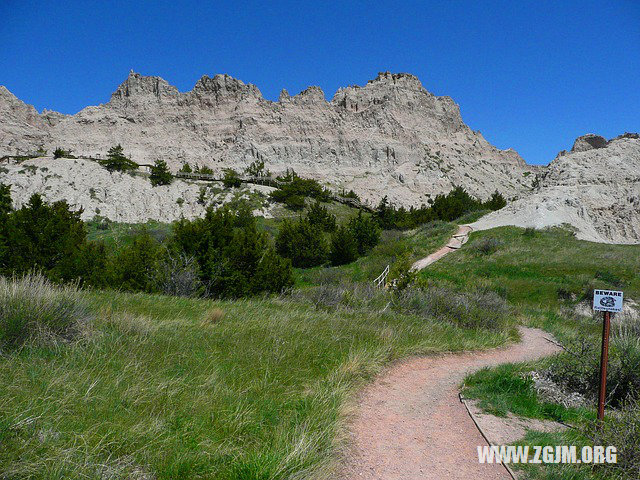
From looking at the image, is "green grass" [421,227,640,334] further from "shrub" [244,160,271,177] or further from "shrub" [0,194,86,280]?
"shrub" [244,160,271,177]

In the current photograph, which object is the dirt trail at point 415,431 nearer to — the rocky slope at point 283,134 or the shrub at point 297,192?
the shrub at point 297,192

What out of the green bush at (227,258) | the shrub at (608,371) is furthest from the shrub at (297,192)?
the shrub at (608,371)

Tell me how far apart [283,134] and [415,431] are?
73.0m

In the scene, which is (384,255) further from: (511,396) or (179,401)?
(179,401)

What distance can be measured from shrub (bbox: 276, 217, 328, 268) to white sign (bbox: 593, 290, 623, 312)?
24.5 meters

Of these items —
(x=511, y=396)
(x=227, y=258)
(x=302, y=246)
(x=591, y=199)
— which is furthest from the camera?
(x=591, y=199)

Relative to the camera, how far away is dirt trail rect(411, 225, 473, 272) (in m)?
23.2

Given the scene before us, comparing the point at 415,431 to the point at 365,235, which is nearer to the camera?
the point at 415,431

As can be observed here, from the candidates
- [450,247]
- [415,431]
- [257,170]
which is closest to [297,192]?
[257,170]

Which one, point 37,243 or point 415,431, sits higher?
point 37,243

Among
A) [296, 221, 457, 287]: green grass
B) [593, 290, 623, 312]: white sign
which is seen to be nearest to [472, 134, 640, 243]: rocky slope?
[296, 221, 457, 287]: green grass

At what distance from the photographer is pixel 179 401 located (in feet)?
11.1

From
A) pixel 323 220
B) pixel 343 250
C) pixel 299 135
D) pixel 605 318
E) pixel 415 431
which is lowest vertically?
pixel 415 431

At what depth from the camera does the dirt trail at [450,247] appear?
2317 centimetres
